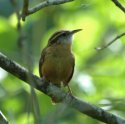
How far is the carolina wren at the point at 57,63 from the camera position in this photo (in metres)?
6.38

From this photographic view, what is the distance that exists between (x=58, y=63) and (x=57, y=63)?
14mm

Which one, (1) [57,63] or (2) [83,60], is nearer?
(1) [57,63]

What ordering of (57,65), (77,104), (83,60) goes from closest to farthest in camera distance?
(77,104) < (57,65) < (83,60)

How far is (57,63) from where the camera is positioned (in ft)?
21.0

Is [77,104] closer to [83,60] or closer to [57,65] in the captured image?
[57,65]

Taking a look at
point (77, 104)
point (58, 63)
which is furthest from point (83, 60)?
point (77, 104)

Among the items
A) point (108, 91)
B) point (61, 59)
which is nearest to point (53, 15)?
point (61, 59)

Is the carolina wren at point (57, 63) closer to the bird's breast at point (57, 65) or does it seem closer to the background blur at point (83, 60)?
the bird's breast at point (57, 65)

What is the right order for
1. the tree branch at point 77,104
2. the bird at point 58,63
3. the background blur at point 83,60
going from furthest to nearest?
the background blur at point 83,60 < the bird at point 58,63 < the tree branch at point 77,104

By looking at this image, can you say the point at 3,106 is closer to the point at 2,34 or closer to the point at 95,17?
the point at 2,34

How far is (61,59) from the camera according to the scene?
21.1 feet

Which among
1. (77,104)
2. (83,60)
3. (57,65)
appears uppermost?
(77,104)

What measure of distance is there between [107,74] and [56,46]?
0.89 m

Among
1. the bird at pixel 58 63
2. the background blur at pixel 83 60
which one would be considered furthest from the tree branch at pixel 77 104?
the bird at pixel 58 63
